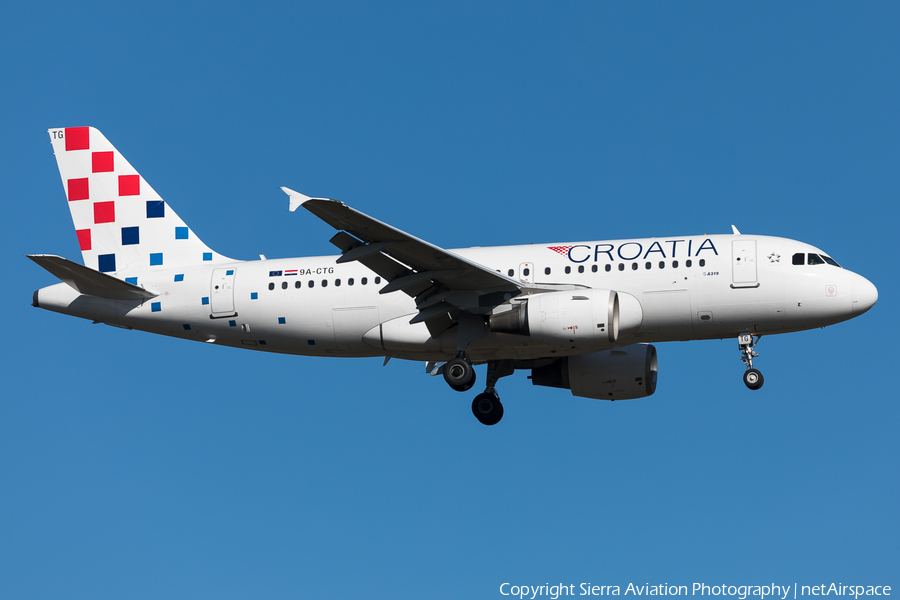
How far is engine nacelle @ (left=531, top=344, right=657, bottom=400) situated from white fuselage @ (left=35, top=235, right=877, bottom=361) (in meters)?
2.91

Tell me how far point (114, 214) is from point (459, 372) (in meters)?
12.8

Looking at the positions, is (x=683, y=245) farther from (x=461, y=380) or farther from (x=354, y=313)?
(x=354, y=313)

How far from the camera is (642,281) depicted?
26.7m

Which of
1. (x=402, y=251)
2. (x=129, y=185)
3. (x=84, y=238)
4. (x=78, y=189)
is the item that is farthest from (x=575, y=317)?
(x=78, y=189)

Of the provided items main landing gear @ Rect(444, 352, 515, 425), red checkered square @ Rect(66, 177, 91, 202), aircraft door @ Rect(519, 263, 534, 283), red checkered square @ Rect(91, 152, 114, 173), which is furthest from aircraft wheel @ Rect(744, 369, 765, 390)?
red checkered square @ Rect(66, 177, 91, 202)

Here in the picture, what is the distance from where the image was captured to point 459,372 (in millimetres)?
27219

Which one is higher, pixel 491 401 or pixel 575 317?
pixel 575 317

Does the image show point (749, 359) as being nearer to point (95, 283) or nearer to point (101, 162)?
point (95, 283)

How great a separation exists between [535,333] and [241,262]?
986 centimetres

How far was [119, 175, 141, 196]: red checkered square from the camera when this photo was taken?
32312mm

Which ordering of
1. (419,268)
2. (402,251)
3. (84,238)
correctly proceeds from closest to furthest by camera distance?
(402,251) → (419,268) → (84,238)

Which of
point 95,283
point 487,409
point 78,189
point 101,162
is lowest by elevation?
point 487,409

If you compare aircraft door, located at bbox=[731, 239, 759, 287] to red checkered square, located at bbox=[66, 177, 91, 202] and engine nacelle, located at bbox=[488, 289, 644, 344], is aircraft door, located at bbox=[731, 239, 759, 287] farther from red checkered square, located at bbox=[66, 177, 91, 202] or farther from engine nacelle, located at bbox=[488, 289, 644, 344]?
red checkered square, located at bbox=[66, 177, 91, 202]

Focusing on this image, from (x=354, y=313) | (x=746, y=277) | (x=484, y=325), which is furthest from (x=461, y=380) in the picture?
(x=746, y=277)
